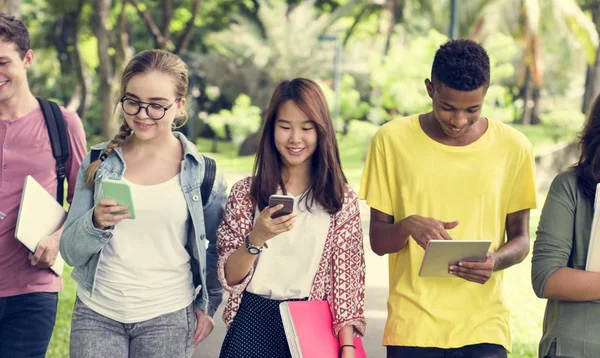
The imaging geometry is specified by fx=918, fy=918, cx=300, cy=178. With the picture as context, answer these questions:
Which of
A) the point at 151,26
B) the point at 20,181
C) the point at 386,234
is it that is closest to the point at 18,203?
the point at 20,181

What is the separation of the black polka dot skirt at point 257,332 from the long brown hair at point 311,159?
0.39 metres

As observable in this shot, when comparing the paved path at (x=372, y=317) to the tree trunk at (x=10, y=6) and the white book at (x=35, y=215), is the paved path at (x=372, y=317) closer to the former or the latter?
the white book at (x=35, y=215)

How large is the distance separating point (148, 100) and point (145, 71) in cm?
13

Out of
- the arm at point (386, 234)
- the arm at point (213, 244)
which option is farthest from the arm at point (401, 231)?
the arm at point (213, 244)

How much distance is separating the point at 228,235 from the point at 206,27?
3752 centimetres

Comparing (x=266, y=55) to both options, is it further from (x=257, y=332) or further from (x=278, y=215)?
(x=278, y=215)

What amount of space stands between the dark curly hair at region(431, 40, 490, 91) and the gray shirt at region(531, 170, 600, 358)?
0.52 metres

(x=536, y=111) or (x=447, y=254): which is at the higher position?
(x=447, y=254)

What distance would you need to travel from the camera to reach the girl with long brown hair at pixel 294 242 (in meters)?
3.56

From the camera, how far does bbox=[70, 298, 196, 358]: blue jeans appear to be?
356 cm

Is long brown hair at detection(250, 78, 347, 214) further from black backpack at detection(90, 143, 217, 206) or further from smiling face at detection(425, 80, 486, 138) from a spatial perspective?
smiling face at detection(425, 80, 486, 138)

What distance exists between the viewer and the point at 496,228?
368cm

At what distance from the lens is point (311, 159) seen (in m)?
3.73

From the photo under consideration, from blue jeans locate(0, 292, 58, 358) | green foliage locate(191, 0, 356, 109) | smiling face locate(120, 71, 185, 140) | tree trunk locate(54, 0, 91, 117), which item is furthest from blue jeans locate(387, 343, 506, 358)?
green foliage locate(191, 0, 356, 109)
